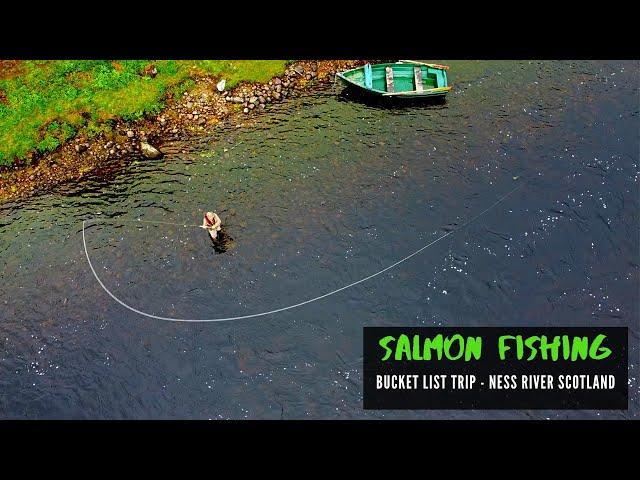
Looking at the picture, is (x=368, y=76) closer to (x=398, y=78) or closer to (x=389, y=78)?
(x=389, y=78)

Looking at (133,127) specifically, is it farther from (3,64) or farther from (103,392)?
(103,392)

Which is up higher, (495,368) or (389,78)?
(389,78)

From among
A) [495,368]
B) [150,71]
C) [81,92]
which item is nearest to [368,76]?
[150,71]

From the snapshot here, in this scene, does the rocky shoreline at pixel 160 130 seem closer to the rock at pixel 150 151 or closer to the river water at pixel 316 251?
the rock at pixel 150 151

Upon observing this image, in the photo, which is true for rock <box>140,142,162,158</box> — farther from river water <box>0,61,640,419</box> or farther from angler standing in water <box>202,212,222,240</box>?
angler standing in water <box>202,212,222,240</box>

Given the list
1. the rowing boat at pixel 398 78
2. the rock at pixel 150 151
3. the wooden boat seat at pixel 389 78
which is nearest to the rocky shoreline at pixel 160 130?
the rock at pixel 150 151
